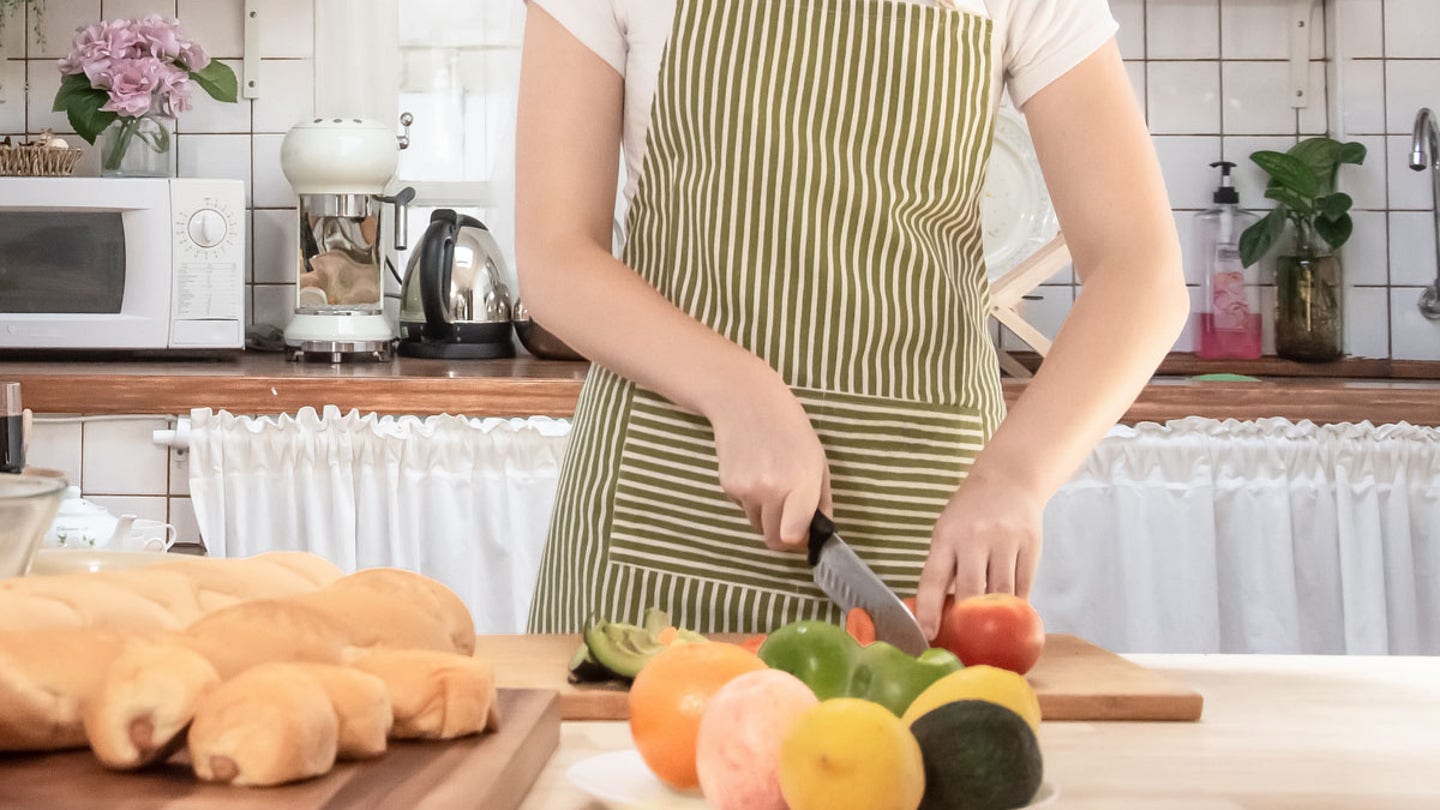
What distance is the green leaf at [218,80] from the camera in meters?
2.38

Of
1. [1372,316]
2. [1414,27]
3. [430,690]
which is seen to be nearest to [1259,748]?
[430,690]

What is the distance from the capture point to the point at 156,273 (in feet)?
7.13

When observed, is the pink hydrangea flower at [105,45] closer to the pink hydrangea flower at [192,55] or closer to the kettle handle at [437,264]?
the pink hydrangea flower at [192,55]

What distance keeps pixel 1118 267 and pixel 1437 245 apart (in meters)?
1.82

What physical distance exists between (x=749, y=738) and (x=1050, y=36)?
668mm

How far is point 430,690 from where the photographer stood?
0.56m

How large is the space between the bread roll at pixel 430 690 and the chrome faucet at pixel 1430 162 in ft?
7.30

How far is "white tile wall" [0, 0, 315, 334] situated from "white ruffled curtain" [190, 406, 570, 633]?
0.71 metres

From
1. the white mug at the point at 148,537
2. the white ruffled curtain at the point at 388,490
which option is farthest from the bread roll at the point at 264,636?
the white ruffled curtain at the point at 388,490

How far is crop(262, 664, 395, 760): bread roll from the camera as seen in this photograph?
521mm

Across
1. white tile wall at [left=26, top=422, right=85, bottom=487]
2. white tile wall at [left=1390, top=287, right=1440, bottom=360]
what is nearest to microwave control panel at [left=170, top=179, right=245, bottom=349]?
white tile wall at [left=26, top=422, right=85, bottom=487]

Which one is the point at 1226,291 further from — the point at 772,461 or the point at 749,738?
the point at 749,738

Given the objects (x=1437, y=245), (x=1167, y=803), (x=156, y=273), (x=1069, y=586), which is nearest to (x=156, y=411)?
(x=156, y=273)

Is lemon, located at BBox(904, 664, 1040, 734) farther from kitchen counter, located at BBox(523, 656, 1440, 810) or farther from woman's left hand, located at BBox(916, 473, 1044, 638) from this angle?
woman's left hand, located at BBox(916, 473, 1044, 638)
